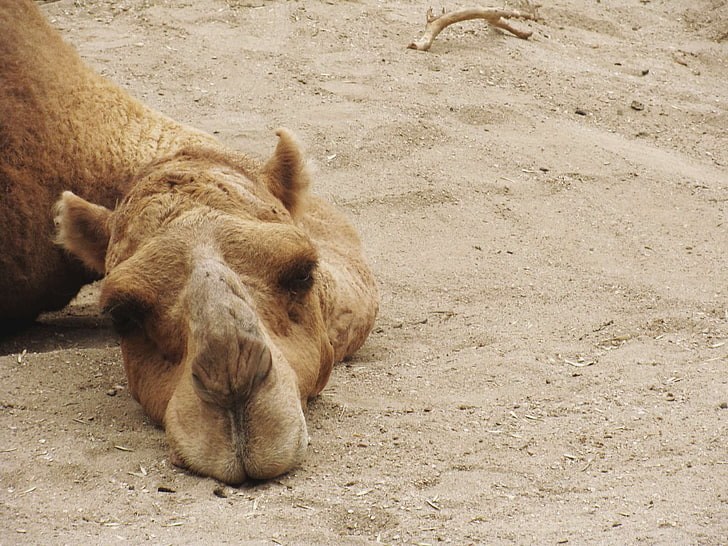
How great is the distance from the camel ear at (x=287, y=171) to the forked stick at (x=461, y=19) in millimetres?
5348

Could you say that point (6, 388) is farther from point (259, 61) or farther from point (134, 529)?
point (259, 61)

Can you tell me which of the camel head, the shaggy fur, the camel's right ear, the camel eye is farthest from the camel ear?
the shaggy fur

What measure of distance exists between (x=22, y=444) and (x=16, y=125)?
2175 mm

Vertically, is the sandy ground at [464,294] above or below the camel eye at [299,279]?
below

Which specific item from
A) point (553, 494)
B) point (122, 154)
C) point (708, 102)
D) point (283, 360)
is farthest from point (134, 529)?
point (708, 102)

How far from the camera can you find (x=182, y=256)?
4.33m

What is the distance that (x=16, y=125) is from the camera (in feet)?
19.5

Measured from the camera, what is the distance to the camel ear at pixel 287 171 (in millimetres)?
5223

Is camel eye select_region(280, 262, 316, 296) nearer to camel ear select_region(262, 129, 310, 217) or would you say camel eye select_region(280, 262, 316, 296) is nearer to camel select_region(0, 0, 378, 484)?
camel select_region(0, 0, 378, 484)

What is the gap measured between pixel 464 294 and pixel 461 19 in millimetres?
4674

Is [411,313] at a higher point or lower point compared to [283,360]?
lower

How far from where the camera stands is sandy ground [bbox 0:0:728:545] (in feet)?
12.9

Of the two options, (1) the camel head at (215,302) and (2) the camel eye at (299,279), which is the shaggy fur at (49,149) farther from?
(2) the camel eye at (299,279)

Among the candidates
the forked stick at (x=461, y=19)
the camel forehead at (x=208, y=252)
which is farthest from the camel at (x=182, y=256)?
the forked stick at (x=461, y=19)
